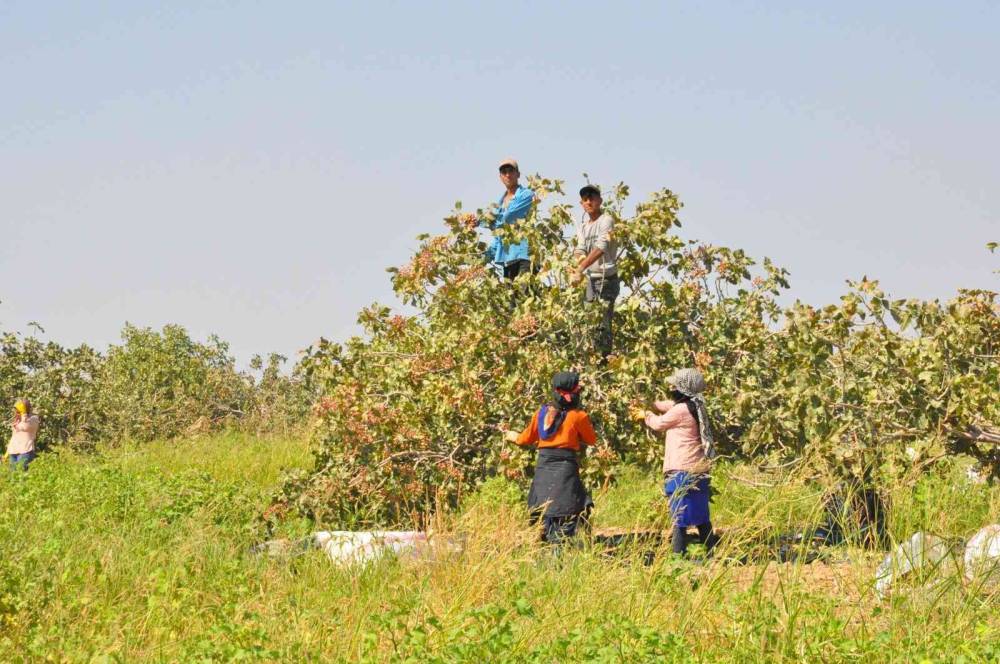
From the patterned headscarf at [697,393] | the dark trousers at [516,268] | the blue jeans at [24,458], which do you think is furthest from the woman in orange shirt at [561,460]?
the blue jeans at [24,458]

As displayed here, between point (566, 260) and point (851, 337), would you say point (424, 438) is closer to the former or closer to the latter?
point (566, 260)

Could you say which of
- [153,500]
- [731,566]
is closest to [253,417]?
[153,500]

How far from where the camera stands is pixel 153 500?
35.1ft

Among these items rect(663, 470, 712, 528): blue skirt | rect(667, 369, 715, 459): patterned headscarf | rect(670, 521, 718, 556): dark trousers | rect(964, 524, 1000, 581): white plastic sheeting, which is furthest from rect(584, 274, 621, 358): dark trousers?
rect(964, 524, 1000, 581): white plastic sheeting

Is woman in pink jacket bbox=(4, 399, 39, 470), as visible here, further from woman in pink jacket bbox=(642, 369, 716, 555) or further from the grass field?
woman in pink jacket bbox=(642, 369, 716, 555)

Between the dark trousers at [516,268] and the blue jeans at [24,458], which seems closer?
the dark trousers at [516,268]

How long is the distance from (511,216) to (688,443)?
2.83 m

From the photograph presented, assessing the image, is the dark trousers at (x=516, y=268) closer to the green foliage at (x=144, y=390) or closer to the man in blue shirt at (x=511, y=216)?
the man in blue shirt at (x=511, y=216)

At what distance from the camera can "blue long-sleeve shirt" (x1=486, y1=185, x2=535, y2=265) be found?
33.7 ft

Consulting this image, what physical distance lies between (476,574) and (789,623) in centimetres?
179

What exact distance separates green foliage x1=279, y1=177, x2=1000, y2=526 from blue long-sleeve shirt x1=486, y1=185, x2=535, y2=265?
163 mm

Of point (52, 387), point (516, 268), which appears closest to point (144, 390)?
point (52, 387)

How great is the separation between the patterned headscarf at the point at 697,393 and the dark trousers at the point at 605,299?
4.31 feet

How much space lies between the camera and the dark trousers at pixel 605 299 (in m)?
9.78
